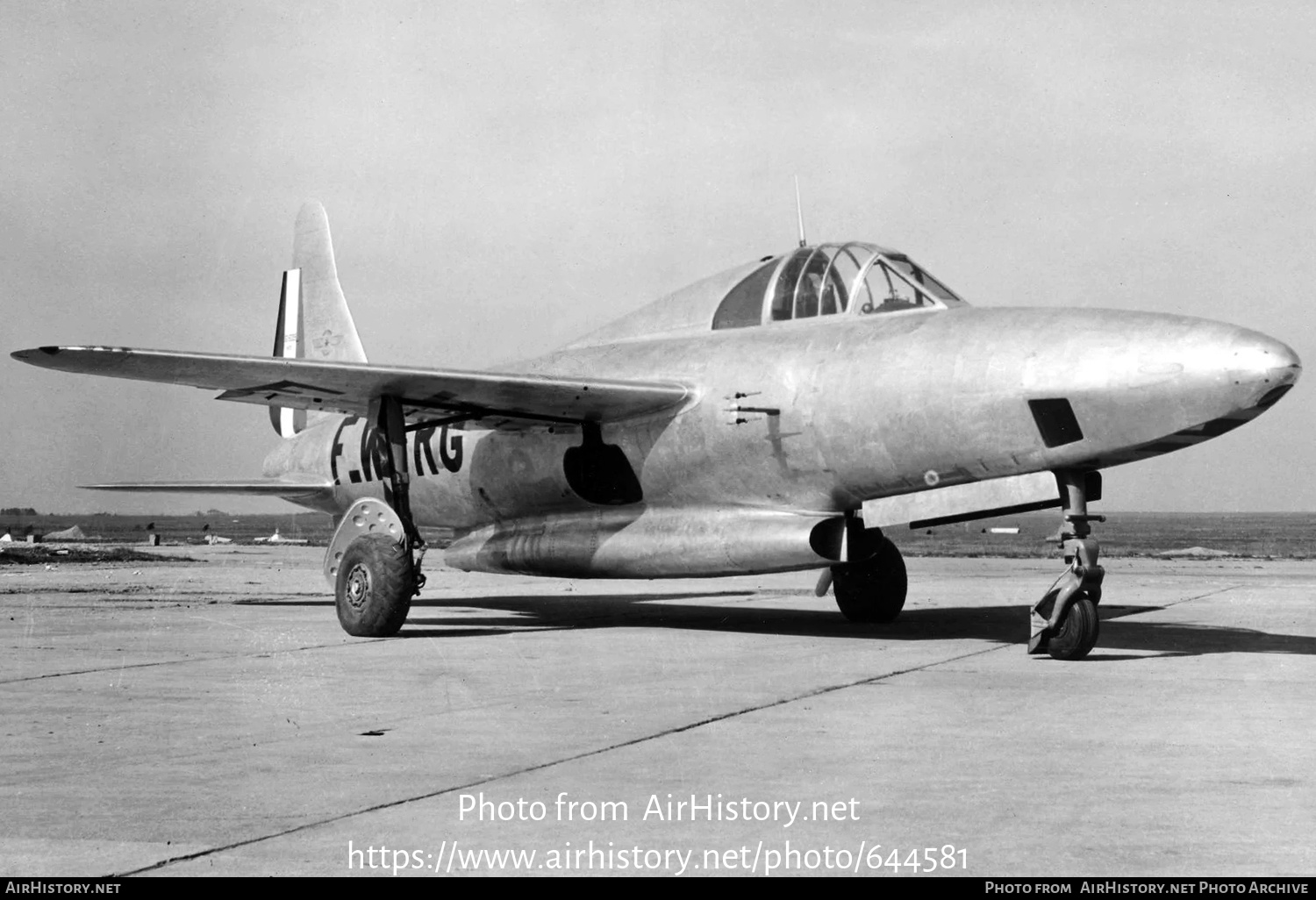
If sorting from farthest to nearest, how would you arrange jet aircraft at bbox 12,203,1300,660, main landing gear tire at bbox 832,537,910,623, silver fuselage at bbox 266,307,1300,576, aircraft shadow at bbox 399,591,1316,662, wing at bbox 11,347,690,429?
1. main landing gear tire at bbox 832,537,910,623
2. wing at bbox 11,347,690,429
3. aircraft shadow at bbox 399,591,1316,662
4. jet aircraft at bbox 12,203,1300,660
5. silver fuselage at bbox 266,307,1300,576

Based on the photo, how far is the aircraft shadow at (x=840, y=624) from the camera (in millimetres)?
11672

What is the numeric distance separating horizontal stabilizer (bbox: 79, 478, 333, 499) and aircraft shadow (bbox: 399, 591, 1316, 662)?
2098mm

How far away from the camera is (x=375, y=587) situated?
12.8m

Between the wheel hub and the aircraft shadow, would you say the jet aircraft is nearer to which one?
the wheel hub

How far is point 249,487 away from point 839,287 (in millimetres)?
9263

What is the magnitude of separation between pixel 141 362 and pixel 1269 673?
31.1 feet

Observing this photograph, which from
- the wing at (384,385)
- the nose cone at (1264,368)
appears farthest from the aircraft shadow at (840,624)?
the nose cone at (1264,368)

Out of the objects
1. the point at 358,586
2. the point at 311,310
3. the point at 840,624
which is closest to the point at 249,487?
the point at 311,310

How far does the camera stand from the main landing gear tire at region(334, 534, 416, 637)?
501 inches

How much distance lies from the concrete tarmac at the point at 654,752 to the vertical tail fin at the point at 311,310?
6841mm

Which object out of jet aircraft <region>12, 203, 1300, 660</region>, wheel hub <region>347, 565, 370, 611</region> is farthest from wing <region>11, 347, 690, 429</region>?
wheel hub <region>347, 565, 370, 611</region>

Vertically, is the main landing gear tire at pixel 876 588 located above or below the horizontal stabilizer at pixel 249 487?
below

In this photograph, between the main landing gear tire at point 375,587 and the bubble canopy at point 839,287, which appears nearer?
the bubble canopy at point 839,287

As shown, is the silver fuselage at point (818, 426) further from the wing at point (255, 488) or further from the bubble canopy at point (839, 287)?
the wing at point (255, 488)
